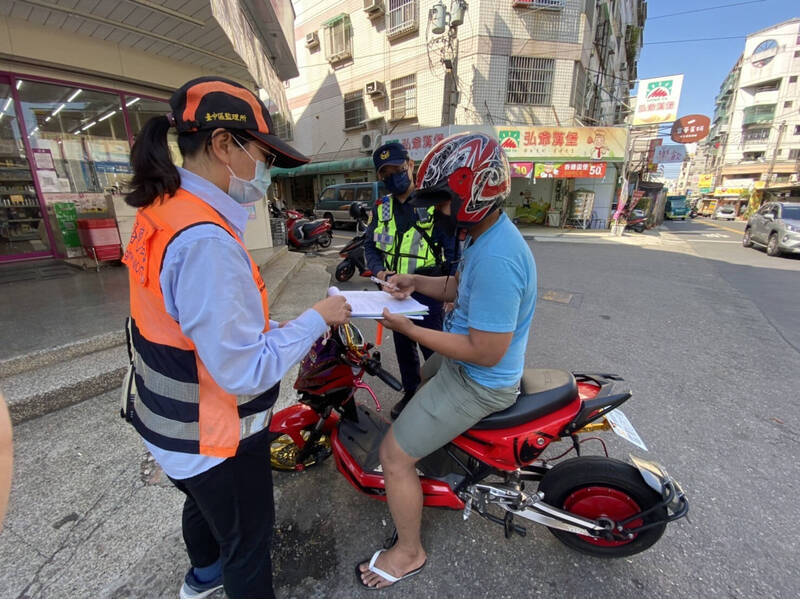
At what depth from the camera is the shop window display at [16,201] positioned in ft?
17.1

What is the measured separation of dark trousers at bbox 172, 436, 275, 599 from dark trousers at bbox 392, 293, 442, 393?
1466 mm

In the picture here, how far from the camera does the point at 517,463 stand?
161 centimetres

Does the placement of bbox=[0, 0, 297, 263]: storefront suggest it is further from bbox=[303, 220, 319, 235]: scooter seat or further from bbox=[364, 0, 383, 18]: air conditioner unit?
bbox=[364, 0, 383, 18]: air conditioner unit

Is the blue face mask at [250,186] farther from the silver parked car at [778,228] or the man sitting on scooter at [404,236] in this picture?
the silver parked car at [778,228]

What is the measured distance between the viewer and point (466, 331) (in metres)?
1.55

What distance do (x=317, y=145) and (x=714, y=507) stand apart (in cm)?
2367

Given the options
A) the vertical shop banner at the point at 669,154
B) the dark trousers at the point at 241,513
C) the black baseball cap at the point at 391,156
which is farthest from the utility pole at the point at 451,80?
the dark trousers at the point at 241,513

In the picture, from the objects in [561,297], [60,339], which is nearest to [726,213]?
[561,297]

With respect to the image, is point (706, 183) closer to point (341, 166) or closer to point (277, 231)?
point (341, 166)

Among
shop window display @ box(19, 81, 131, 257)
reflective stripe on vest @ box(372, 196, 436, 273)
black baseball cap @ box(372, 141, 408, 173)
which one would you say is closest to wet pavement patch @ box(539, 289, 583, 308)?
reflective stripe on vest @ box(372, 196, 436, 273)

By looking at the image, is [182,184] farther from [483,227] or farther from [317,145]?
[317,145]

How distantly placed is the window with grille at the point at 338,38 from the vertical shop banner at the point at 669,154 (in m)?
16.4

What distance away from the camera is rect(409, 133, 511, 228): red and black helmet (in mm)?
1358

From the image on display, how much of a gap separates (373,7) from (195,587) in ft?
69.9
